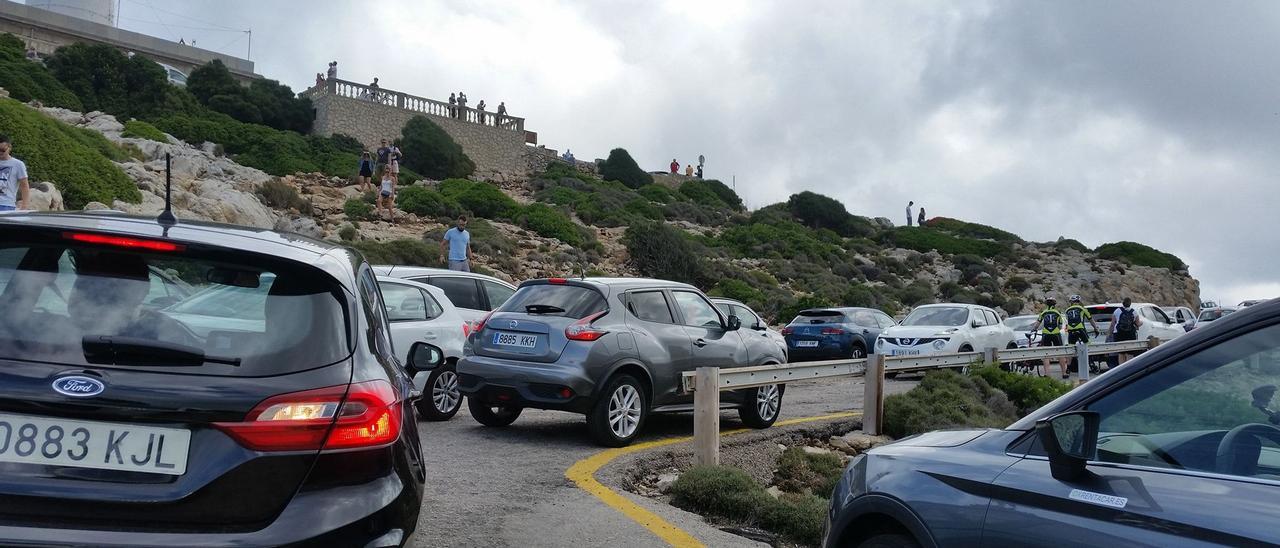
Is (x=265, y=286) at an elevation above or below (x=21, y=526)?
above

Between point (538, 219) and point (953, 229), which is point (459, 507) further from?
point (953, 229)

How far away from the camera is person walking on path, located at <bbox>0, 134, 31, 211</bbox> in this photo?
40.1 ft

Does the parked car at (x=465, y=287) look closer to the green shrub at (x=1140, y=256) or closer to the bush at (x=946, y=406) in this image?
the bush at (x=946, y=406)

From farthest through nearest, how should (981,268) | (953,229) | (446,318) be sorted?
(953,229) → (981,268) → (446,318)

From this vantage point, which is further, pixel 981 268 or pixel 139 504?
pixel 981 268

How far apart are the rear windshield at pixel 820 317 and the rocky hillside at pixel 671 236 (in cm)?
855

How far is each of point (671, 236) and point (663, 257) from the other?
204 cm

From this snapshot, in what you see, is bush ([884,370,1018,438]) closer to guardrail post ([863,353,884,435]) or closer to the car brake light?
guardrail post ([863,353,884,435])

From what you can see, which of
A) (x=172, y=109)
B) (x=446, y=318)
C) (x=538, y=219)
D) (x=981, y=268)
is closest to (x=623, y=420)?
(x=446, y=318)

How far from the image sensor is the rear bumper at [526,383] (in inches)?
383

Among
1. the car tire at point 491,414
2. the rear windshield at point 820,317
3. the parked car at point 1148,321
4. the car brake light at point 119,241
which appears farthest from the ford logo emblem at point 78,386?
the parked car at point 1148,321

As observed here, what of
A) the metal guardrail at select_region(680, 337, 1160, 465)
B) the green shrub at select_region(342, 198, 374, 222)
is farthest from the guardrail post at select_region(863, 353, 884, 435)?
the green shrub at select_region(342, 198, 374, 222)

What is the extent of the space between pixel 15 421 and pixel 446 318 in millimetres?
9172

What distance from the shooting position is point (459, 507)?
22.9ft
